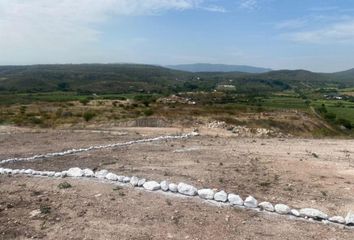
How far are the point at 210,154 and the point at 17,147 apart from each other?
378 inches

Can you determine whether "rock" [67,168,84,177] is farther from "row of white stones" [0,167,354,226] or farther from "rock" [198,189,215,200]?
"rock" [198,189,215,200]

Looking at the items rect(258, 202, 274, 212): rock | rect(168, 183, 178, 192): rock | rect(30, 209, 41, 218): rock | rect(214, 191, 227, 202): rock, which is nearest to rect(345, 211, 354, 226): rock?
rect(258, 202, 274, 212): rock

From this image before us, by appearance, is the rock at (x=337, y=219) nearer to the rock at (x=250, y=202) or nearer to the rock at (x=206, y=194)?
the rock at (x=250, y=202)

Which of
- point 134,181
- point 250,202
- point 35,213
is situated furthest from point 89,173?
point 250,202

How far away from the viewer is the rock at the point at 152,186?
510 inches

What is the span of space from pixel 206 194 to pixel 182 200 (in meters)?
0.68

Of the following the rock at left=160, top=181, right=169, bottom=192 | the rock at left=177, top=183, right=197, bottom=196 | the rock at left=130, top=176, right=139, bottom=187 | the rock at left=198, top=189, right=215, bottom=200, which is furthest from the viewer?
the rock at left=130, top=176, right=139, bottom=187

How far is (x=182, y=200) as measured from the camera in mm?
11961

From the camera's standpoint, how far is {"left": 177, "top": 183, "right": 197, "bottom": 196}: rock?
40.8ft

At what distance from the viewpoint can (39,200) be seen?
12.1 m

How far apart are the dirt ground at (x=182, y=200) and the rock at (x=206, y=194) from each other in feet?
1.34

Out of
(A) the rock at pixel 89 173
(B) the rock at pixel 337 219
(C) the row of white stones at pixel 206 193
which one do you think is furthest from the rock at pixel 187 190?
(B) the rock at pixel 337 219

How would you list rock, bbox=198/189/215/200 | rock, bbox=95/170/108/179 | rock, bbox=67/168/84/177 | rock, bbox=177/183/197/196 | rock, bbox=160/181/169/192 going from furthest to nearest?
rock, bbox=67/168/84/177, rock, bbox=95/170/108/179, rock, bbox=160/181/169/192, rock, bbox=177/183/197/196, rock, bbox=198/189/215/200

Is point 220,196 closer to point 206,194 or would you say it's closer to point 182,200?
point 206,194
